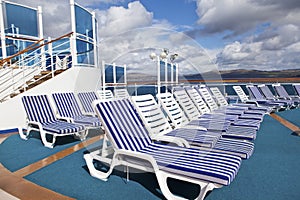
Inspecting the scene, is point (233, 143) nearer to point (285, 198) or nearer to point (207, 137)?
point (207, 137)

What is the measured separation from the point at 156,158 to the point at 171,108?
1644 millimetres

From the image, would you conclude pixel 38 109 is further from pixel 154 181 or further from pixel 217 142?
pixel 217 142

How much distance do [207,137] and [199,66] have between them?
13.2 feet

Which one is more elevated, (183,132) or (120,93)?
(120,93)

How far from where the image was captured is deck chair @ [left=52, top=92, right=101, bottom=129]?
4.08 m

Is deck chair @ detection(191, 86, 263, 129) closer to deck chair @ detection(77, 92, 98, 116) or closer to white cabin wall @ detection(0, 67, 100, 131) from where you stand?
deck chair @ detection(77, 92, 98, 116)

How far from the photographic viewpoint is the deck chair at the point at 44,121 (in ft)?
11.3

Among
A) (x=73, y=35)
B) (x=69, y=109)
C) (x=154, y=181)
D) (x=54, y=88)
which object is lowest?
(x=154, y=181)

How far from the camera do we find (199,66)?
20.6 ft

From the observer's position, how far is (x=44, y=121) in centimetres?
390

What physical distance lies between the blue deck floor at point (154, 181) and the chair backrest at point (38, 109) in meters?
0.81

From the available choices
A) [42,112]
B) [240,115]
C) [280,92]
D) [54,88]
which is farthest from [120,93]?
[280,92]

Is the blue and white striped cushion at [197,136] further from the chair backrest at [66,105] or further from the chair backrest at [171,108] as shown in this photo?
the chair backrest at [66,105]

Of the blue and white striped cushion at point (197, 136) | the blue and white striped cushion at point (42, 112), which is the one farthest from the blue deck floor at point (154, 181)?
the blue and white striped cushion at point (42, 112)
